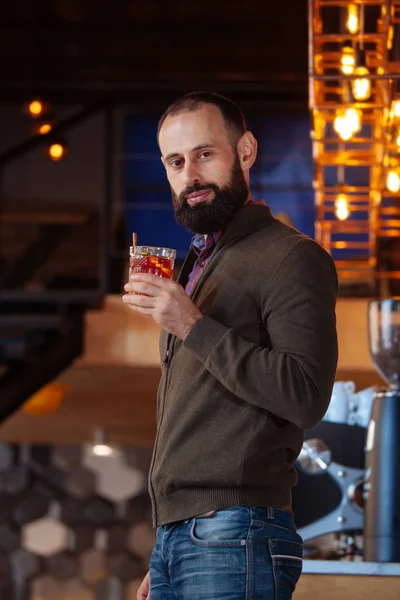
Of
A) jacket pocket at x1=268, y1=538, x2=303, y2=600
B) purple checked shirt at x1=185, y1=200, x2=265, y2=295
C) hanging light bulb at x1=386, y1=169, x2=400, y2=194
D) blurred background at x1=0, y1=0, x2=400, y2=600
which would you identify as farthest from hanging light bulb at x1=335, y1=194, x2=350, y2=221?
jacket pocket at x1=268, y1=538, x2=303, y2=600

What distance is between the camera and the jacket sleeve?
1.28m

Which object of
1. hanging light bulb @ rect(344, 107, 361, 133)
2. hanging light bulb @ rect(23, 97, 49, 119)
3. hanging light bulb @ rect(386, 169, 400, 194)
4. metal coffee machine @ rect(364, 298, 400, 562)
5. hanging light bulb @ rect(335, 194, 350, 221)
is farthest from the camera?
hanging light bulb @ rect(23, 97, 49, 119)

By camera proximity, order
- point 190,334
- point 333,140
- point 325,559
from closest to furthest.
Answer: point 190,334 → point 325,559 → point 333,140

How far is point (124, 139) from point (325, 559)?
8342 mm

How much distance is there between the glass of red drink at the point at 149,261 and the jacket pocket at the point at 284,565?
41 centimetres

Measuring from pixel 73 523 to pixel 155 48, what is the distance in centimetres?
440

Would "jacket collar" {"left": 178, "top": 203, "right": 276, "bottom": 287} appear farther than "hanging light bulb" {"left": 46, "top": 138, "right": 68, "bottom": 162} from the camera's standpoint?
No

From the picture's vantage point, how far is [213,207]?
1.46 meters

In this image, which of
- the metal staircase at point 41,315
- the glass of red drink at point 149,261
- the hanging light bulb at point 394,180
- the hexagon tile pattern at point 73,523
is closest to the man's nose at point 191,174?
the glass of red drink at point 149,261

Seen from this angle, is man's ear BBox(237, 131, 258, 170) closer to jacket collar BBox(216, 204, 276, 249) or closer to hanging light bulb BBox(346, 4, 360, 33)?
jacket collar BBox(216, 204, 276, 249)

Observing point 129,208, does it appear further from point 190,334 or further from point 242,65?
point 190,334

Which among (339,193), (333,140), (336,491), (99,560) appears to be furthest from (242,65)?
(336,491)

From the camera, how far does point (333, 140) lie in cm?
523

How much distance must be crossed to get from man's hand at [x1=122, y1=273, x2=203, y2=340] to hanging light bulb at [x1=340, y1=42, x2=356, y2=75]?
3551 millimetres
